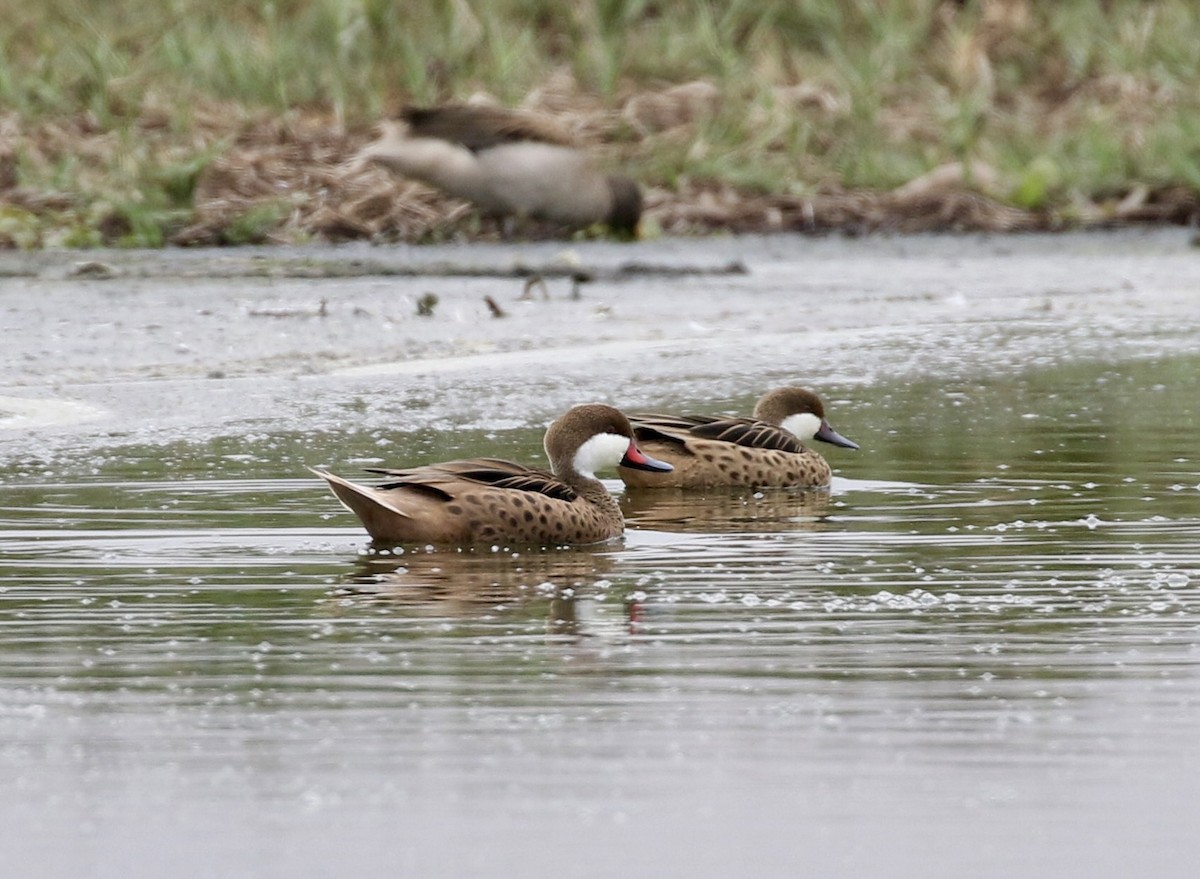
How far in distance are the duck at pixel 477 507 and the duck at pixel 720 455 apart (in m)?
1.30

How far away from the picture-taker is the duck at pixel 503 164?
19531mm

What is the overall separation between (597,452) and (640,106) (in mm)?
14157

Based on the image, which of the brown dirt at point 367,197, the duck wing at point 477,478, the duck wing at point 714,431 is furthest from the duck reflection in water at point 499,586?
the brown dirt at point 367,197

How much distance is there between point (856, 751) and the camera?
4977 millimetres

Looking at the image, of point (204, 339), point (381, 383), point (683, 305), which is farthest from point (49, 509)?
point (683, 305)

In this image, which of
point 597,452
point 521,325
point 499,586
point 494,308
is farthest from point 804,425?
point 494,308

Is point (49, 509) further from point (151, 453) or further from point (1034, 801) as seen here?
point (1034, 801)

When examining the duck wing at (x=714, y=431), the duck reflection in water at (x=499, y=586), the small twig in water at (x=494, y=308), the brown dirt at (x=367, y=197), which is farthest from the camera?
the brown dirt at (x=367, y=197)

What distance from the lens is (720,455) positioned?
31.4ft

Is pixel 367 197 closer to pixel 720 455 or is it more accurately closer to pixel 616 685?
pixel 720 455

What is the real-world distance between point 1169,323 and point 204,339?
5.56m

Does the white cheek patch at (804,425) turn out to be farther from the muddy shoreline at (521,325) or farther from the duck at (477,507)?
the duck at (477,507)

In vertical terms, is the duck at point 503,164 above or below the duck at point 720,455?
above

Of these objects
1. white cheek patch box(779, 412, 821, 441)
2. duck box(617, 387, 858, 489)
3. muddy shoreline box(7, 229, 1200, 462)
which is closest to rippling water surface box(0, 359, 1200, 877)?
duck box(617, 387, 858, 489)
